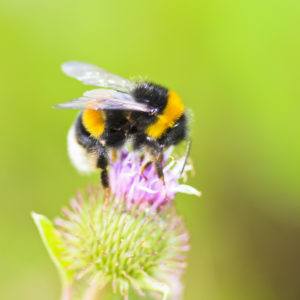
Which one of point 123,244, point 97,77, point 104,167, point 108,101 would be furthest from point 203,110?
point 108,101

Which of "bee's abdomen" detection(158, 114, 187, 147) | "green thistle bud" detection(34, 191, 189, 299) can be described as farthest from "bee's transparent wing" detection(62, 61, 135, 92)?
"green thistle bud" detection(34, 191, 189, 299)

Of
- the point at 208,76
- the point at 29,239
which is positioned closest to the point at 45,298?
the point at 29,239

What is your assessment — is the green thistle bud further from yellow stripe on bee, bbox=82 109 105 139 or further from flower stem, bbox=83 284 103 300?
yellow stripe on bee, bbox=82 109 105 139

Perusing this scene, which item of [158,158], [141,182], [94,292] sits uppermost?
[158,158]

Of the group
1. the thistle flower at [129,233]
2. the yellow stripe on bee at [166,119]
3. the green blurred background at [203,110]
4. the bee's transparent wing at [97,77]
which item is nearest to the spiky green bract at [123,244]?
the thistle flower at [129,233]

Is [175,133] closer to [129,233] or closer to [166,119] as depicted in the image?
[166,119]

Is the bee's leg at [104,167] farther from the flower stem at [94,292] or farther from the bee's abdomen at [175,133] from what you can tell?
the flower stem at [94,292]
